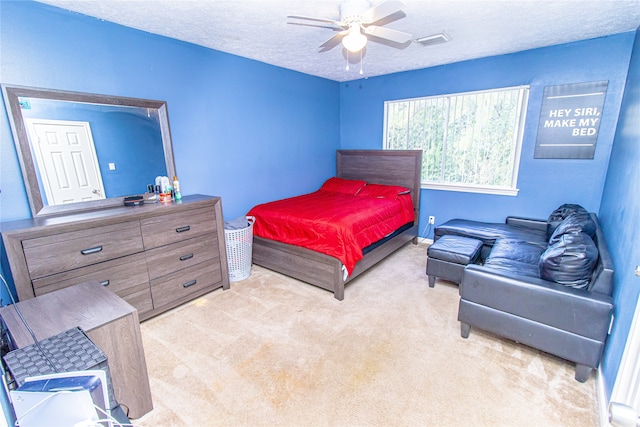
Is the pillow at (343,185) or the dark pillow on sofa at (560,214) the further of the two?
the pillow at (343,185)

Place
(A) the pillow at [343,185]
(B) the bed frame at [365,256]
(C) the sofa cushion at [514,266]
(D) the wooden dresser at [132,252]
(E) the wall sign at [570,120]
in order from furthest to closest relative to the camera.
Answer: (A) the pillow at [343,185]
(E) the wall sign at [570,120]
(B) the bed frame at [365,256]
(C) the sofa cushion at [514,266]
(D) the wooden dresser at [132,252]

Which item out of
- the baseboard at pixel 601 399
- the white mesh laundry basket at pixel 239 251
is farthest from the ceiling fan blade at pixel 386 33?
the baseboard at pixel 601 399

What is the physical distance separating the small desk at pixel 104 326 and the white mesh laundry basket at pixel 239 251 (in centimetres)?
146

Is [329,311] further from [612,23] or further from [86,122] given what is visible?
[612,23]

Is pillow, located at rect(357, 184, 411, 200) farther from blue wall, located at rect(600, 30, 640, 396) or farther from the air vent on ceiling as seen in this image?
blue wall, located at rect(600, 30, 640, 396)

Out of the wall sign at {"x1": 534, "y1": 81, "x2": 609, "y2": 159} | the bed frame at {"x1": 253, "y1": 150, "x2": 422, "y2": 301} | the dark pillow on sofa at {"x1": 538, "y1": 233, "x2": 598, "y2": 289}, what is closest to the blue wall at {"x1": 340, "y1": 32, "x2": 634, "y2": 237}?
the wall sign at {"x1": 534, "y1": 81, "x2": 609, "y2": 159}

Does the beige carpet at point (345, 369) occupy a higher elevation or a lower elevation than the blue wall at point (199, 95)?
lower

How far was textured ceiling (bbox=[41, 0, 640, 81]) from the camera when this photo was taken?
2.11 meters

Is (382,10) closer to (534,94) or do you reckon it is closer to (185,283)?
(534,94)

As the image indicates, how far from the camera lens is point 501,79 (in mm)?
3389

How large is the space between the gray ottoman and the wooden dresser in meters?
2.05

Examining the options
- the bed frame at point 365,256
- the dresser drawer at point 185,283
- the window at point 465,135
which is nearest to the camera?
the dresser drawer at point 185,283

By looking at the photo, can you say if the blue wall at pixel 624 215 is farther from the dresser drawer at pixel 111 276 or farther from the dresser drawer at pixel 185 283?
the dresser drawer at pixel 111 276

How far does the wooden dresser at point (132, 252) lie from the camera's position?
1.83 m
